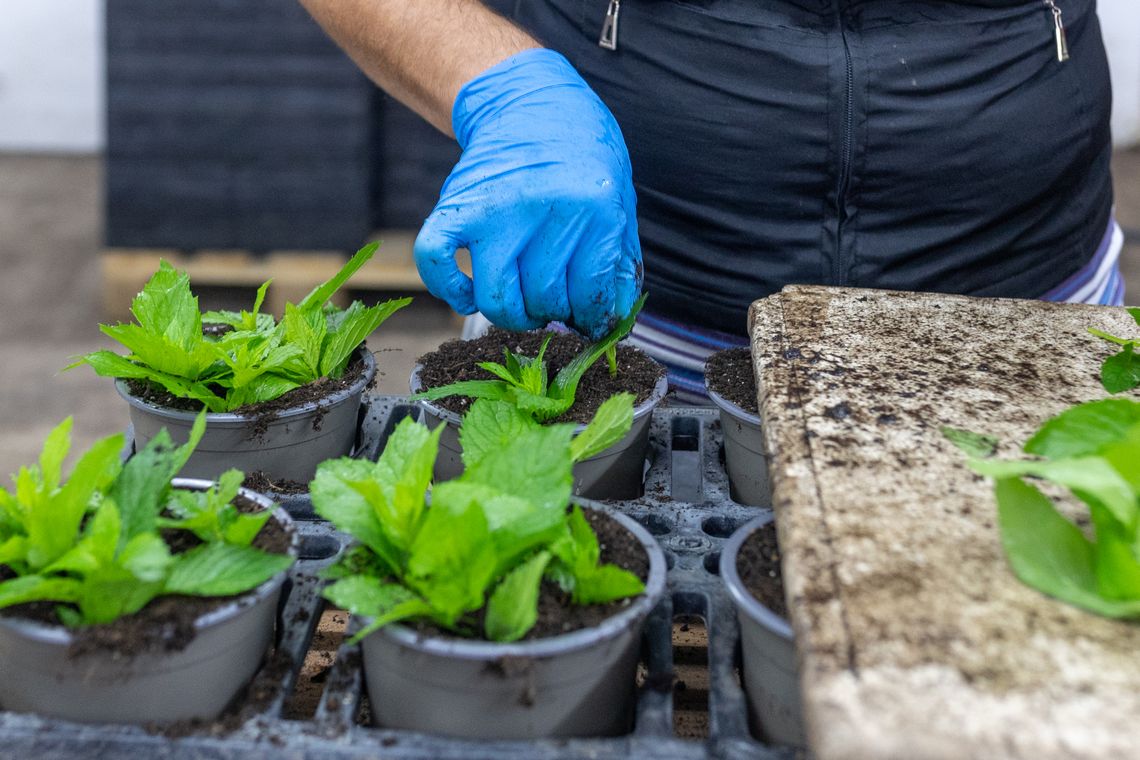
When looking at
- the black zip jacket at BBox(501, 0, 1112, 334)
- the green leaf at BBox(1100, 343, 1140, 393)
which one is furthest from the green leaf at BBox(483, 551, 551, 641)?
the black zip jacket at BBox(501, 0, 1112, 334)

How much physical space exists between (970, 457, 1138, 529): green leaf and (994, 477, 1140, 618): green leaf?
21 mm

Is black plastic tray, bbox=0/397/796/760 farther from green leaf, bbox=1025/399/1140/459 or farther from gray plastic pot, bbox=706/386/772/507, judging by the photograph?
green leaf, bbox=1025/399/1140/459

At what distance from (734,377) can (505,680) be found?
0.46m

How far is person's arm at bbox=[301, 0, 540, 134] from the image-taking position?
1199mm

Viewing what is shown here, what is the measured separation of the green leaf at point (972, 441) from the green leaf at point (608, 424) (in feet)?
0.73

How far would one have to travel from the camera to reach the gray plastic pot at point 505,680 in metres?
0.63

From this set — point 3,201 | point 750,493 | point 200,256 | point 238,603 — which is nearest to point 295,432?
point 238,603

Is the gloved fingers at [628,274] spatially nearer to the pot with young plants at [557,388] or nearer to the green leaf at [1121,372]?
the pot with young plants at [557,388]

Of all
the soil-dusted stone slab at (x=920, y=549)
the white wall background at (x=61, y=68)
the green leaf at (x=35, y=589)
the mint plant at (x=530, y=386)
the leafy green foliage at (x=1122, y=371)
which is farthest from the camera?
the white wall background at (x=61, y=68)

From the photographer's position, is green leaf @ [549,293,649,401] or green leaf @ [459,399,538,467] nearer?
green leaf @ [459,399,538,467]

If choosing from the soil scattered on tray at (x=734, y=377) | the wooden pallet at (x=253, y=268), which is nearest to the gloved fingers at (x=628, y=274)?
the soil scattered on tray at (x=734, y=377)

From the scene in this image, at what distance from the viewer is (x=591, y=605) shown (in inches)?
26.9

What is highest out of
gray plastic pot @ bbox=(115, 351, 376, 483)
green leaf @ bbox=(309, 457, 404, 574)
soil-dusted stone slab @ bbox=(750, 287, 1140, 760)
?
soil-dusted stone slab @ bbox=(750, 287, 1140, 760)

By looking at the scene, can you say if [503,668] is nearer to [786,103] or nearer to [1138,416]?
[1138,416]
